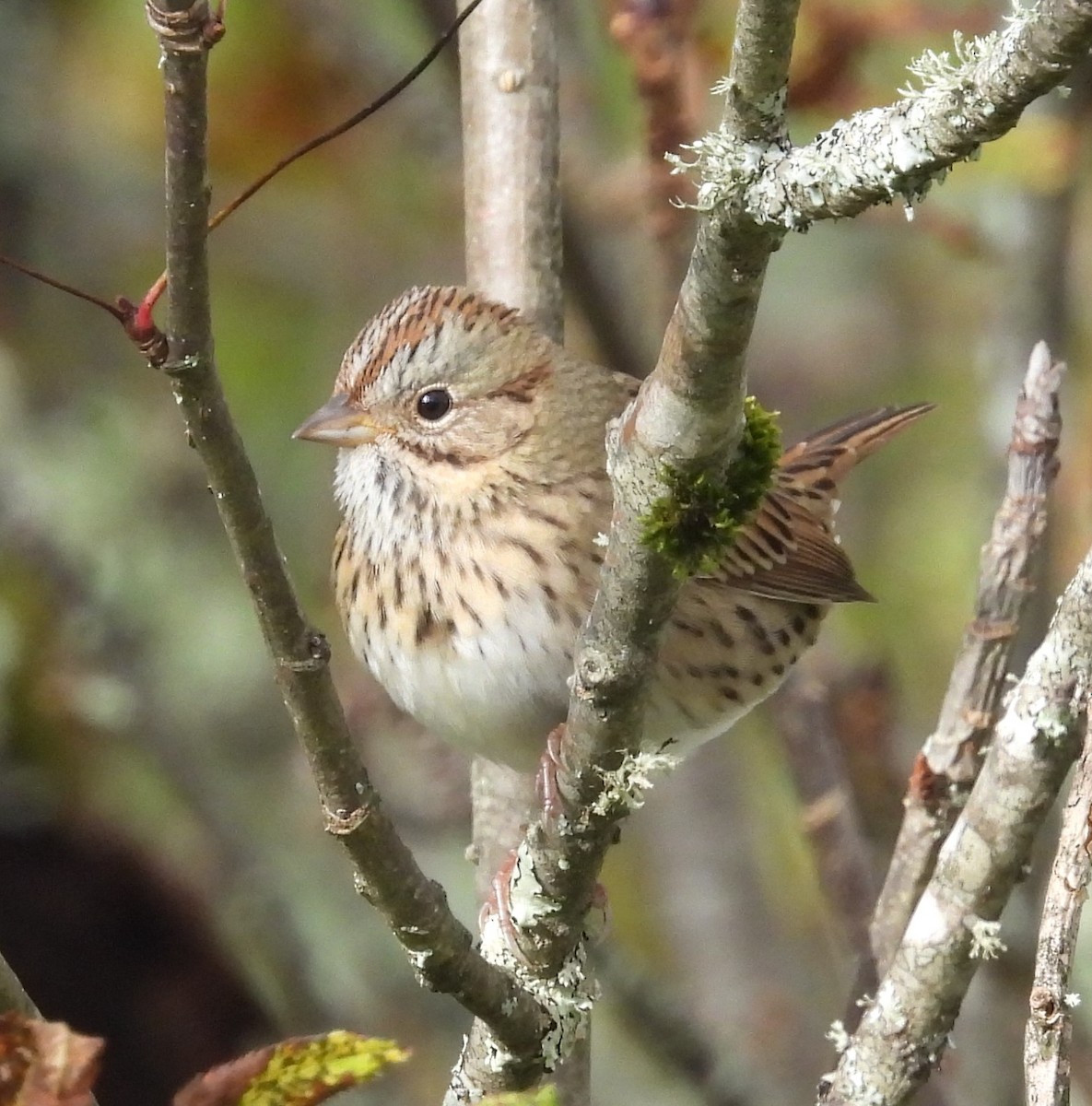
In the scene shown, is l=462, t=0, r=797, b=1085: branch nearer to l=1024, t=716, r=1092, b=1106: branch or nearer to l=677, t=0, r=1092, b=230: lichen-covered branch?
l=677, t=0, r=1092, b=230: lichen-covered branch

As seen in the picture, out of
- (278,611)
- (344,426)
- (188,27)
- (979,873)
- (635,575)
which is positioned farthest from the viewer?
(344,426)

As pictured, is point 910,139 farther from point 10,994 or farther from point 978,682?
point 978,682

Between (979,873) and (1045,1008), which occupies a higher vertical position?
(979,873)

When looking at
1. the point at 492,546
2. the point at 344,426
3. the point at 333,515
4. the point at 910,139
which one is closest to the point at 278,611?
the point at 910,139

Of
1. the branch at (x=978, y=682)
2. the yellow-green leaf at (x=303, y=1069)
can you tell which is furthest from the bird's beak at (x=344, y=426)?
the yellow-green leaf at (x=303, y=1069)

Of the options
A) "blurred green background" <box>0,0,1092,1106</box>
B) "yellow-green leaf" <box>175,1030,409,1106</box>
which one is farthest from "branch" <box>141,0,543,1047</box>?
"blurred green background" <box>0,0,1092,1106</box>
